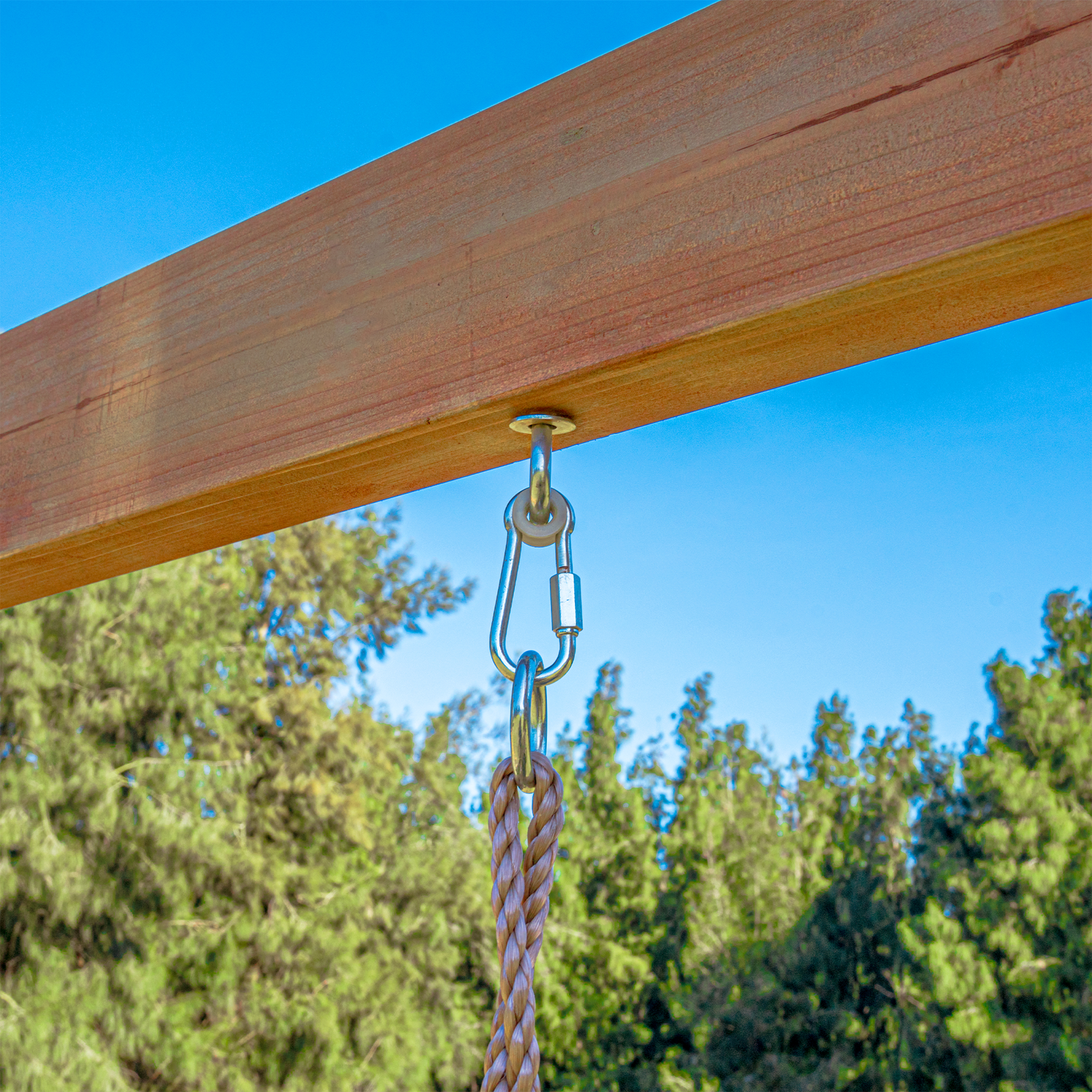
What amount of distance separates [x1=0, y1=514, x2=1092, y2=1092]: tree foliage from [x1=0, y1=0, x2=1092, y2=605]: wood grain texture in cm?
435

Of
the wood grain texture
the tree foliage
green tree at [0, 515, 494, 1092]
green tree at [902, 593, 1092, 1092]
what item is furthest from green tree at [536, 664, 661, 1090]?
the wood grain texture

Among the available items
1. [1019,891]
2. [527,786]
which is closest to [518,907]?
[527,786]

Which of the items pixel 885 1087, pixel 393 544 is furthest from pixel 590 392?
pixel 885 1087

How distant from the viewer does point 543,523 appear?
382 millimetres

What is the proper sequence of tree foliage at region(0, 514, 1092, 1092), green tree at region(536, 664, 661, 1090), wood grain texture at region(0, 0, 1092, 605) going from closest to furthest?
wood grain texture at region(0, 0, 1092, 605) → tree foliage at region(0, 514, 1092, 1092) → green tree at region(536, 664, 661, 1090)

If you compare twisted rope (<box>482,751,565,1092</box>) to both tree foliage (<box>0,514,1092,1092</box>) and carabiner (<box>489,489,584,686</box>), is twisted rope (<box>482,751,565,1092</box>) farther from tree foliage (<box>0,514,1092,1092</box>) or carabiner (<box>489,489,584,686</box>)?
tree foliage (<box>0,514,1092,1092</box>)

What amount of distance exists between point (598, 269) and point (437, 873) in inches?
209

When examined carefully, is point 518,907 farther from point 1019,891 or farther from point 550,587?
point 1019,891

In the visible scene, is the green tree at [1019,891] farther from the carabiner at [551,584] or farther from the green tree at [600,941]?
the carabiner at [551,584]

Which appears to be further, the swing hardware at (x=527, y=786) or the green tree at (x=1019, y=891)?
the green tree at (x=1019, y=891)

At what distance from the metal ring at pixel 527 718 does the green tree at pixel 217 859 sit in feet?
14.5

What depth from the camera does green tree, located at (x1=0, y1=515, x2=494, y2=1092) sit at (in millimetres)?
4336

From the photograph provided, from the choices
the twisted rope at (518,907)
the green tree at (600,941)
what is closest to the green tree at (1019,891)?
the green tree at (600,941)

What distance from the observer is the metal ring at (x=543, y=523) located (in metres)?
0.38
